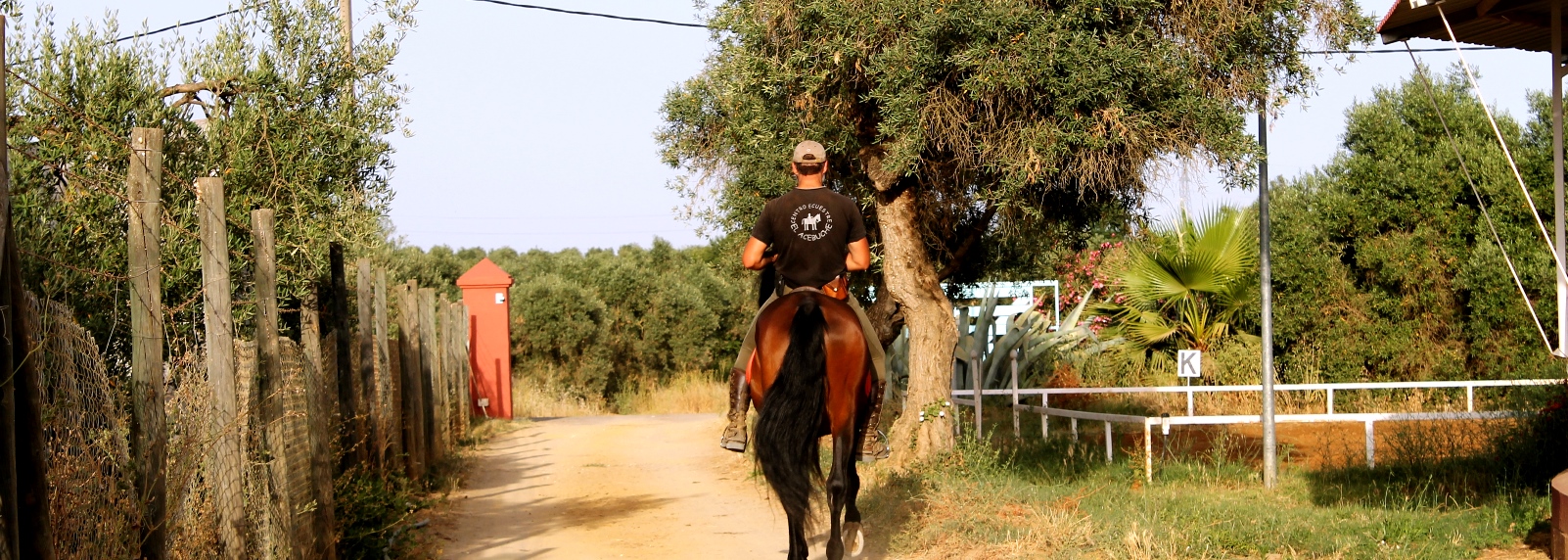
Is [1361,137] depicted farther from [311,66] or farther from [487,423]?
[311,66]

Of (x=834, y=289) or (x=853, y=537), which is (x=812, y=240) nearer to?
(x=834, y=289)

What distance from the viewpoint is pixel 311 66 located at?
8742 mm

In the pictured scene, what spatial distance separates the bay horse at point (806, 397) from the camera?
7.10 metres

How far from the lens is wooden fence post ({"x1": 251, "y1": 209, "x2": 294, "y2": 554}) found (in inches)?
247

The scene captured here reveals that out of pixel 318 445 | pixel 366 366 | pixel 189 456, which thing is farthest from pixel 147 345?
pixel 366 366

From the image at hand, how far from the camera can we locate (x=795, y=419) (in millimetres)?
7102

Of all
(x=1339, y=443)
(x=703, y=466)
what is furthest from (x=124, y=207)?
A: (x=1339, y=443)

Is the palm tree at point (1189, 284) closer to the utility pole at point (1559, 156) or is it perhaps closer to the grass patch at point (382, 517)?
the utility pole at point (1559, 156)

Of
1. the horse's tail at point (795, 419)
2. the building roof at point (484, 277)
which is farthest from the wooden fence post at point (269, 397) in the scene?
the building roof at point (484, 277)

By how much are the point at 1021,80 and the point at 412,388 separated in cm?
701

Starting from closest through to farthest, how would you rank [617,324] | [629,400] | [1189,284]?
[1189,284]
[629,400]
[617,324]

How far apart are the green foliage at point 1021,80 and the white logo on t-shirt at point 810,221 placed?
2212 mm

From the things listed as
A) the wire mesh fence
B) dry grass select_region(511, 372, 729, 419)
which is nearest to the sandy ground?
the wire mesh fence

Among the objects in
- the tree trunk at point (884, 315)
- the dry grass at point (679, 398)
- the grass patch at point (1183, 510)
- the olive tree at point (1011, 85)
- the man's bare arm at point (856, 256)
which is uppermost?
the olive tree at point (1011, 85)
